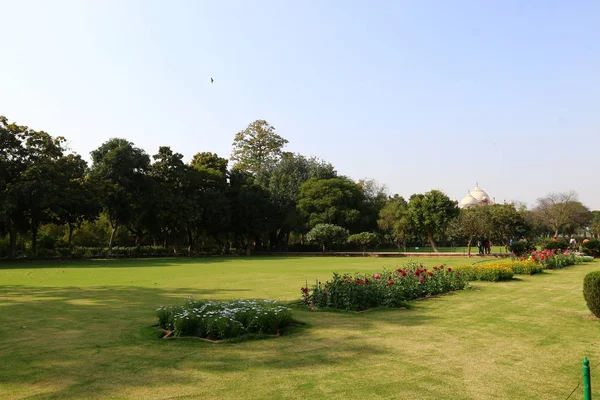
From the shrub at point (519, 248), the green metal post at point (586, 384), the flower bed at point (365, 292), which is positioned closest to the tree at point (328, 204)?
the shrub at point (519, 248)

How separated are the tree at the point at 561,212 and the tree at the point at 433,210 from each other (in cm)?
2657

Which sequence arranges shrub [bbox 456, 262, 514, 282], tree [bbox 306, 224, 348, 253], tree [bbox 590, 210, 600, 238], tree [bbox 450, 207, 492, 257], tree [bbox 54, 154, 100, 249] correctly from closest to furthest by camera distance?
shrub [bbox 456, 262, 514, 282], tree [bbox 54, 154, 100, 249], tree [bbox 450, 207, 492, 257], tree [bbox 306, 224, 348, 253], tree [bbox 590, 210, 600, 238]

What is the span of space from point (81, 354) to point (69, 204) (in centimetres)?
3396

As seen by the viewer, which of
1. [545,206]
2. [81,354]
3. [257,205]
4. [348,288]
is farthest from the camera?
[545,206]

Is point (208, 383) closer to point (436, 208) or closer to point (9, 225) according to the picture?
point (9, 225)

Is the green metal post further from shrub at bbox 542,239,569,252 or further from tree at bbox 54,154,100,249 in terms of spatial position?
tree at bbox 54,154,100,249

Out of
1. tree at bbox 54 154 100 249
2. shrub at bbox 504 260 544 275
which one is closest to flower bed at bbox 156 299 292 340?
shrub at bbox 504 260 544 275

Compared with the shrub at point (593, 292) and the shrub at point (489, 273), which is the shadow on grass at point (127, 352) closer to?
the shrub at point (593, 292)

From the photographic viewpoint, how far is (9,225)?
125 feet

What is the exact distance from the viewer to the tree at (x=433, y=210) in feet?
155

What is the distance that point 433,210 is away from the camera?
157ft

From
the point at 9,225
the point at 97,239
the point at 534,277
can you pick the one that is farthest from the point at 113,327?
the point at 97,239

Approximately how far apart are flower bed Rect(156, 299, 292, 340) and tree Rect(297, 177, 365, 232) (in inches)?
1631

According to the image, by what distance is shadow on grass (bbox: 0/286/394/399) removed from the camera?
20.0ft
